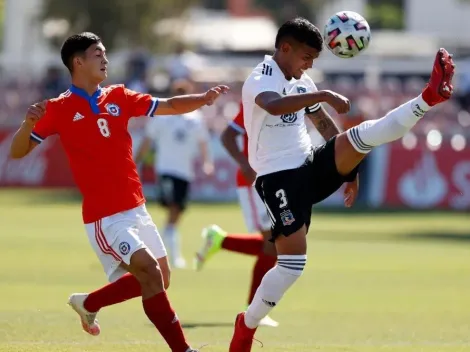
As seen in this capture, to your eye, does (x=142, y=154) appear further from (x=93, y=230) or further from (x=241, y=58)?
(x=241, y=58)

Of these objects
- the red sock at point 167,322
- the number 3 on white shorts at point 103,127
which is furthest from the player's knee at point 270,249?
the number 3 on white shorts at point 103,127

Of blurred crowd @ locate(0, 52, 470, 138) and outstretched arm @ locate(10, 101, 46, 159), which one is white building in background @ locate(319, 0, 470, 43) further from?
outstretched arm @ locate(10, 101, 46, 159)

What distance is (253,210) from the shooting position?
42.6ft

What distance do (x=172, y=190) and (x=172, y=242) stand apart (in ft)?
4.26

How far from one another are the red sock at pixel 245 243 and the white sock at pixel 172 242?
441 centimetres

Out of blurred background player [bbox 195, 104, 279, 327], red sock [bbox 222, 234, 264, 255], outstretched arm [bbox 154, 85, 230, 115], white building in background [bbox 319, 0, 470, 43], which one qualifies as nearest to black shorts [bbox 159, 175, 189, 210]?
blurred background player [bbox 195, 104, 279, 327]

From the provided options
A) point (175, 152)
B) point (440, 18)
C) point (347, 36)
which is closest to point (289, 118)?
point (347, 36)

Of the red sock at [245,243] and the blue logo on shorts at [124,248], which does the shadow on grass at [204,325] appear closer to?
the red sock at [245,243]

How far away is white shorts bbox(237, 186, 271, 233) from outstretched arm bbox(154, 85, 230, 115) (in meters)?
3.04

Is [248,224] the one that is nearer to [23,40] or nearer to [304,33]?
[304,33]

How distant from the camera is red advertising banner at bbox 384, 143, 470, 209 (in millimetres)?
28422

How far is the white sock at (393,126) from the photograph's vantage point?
9141mm

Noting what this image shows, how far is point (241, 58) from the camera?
54.2m

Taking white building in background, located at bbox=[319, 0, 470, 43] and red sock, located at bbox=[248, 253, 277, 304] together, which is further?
white building in background, located at bbox=[319, 0, 470, 43]
